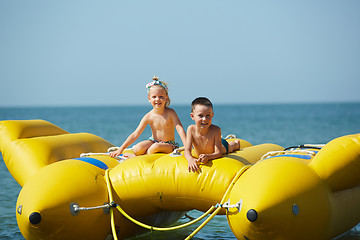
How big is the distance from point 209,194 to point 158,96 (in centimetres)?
135

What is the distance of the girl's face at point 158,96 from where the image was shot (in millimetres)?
4688

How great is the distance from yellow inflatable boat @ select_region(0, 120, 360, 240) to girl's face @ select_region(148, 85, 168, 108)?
654mm

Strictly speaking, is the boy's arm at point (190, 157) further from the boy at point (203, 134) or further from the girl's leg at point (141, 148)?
the girl's leg at point (141, 148)

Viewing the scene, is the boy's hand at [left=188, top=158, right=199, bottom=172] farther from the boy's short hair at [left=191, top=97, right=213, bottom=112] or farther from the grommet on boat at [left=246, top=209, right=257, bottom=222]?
the grommet on boat at [left=246, top=209, right=257, bottom=222]

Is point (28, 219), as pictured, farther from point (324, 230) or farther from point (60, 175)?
point (324, 230)

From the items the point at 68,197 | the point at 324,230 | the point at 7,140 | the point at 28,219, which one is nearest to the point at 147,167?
the point at 68,197

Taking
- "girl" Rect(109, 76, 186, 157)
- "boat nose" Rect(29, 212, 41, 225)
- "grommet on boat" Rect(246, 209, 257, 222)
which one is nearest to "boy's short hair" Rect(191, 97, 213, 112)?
"girl" Rect(109, 76, 186, 157)

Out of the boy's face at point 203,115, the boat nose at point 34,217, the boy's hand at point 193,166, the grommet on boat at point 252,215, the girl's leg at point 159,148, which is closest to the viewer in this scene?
the grommet on boat at point 252,215

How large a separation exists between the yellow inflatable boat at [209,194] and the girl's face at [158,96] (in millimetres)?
654

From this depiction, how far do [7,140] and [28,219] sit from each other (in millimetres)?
1728

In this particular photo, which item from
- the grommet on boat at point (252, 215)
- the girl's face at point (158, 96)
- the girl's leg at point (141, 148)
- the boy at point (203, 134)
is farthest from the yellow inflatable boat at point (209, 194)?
the girl's face at point (158, 96)

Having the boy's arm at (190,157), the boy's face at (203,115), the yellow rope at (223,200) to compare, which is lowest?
the yellow rope at (223,200)

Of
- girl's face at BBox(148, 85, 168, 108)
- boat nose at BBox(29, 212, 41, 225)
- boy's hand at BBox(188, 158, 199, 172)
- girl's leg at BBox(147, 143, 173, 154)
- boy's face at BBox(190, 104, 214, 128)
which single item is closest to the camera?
boat nose at BBox(29, 212, 41, 225)

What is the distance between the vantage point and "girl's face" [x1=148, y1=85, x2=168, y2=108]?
4688 mm
